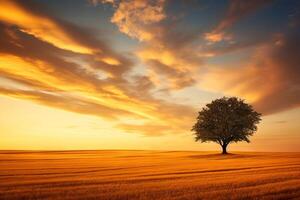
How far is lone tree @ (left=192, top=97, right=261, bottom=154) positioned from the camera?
83.9m

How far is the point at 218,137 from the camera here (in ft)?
282

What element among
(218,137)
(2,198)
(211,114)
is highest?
(211,114)

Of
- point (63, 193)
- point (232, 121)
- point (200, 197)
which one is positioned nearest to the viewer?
point (200, 197)

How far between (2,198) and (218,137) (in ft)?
231

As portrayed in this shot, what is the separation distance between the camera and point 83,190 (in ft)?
76.2

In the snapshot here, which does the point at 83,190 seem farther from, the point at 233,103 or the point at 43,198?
the point at 233,103

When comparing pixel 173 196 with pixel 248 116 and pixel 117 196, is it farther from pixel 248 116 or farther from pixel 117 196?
pixel 248 116

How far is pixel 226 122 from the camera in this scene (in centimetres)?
8381

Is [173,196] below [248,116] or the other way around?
below

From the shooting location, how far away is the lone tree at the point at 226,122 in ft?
275

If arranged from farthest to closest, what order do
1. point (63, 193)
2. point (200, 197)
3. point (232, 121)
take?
1. point (232, 121)
2. point (63, 193)
3. point (200, 197)

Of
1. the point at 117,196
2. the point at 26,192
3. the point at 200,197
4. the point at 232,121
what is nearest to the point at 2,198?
the point at 26,192

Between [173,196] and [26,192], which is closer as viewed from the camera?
[173,196]

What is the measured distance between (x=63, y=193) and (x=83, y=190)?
1.55m
